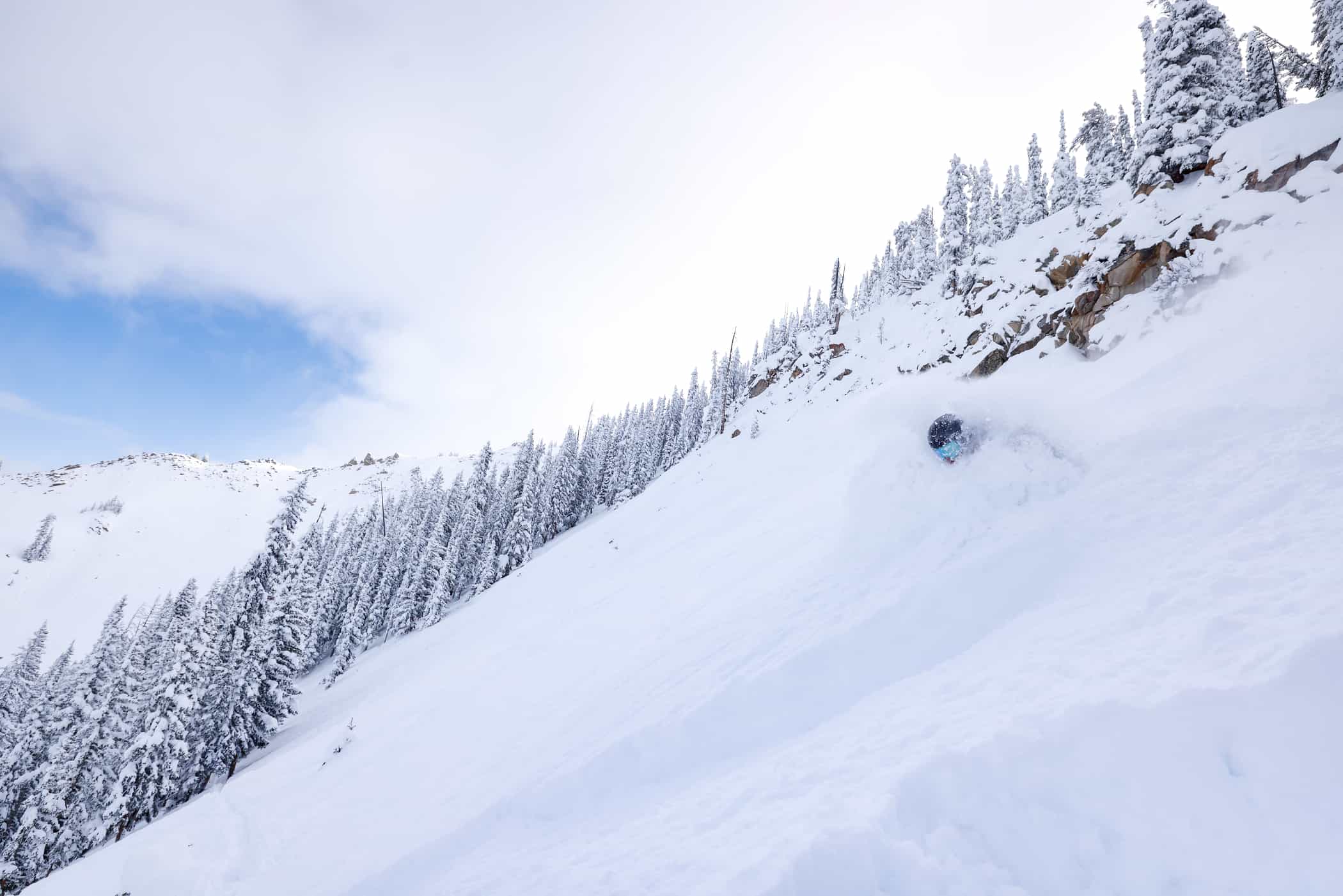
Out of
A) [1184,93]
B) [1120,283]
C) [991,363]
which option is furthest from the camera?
[991,363]

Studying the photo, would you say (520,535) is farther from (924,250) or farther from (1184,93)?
(924,250)

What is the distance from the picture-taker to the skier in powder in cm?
1283

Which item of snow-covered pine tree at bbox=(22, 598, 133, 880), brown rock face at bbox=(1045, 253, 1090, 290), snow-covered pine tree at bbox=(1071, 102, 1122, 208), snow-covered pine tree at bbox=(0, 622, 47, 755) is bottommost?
snow-covered pine tree at bbox=(22, 598, 133, 880)

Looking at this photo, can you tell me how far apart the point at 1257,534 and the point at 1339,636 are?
8.29ft

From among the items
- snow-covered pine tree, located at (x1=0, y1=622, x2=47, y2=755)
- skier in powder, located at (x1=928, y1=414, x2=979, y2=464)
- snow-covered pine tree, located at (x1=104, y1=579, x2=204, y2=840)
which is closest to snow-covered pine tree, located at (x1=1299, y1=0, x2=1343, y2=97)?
skier in powder, located at (x1=928, y1=414, x2=979, y2=464)

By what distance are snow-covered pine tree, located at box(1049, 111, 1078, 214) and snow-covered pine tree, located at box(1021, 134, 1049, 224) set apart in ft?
2.67

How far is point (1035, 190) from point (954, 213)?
8.36m

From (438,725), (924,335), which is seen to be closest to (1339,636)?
(438,725)

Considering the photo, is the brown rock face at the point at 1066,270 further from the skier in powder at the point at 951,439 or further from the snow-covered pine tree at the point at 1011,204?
the snow-covered pine tree at the point at 1011,204

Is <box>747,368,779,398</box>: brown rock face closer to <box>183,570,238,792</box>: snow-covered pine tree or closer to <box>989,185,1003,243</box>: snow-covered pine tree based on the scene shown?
<box>989,185,1003,243</box>: snow-covered pine tree

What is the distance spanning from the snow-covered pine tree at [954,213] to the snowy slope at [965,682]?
34.0 meters

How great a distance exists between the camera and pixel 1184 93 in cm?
1761

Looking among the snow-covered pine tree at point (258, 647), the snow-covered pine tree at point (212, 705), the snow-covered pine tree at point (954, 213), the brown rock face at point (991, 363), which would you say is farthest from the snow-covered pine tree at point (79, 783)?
the snow-covered pine tree at point (954, 213)

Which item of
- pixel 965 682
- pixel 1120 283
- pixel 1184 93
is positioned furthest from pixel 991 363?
pixel 965 682
